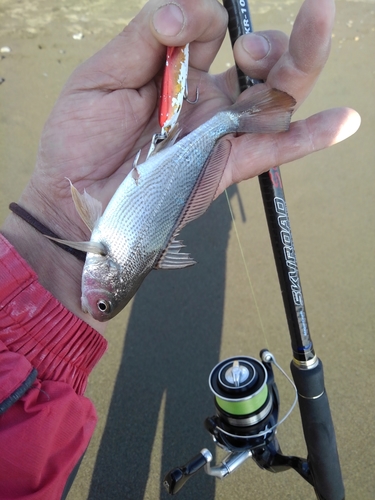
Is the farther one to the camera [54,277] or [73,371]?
[54,277]

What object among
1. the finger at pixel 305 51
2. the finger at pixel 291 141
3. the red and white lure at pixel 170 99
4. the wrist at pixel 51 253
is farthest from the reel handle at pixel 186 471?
the finger at pixel 305 51

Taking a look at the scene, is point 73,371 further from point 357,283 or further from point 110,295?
point 357,283

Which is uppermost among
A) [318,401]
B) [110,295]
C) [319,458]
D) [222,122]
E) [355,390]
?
[222,122]

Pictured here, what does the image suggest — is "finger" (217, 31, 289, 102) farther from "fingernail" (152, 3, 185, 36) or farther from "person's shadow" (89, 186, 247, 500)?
"person's shadow" (89, 186, 247, 500)

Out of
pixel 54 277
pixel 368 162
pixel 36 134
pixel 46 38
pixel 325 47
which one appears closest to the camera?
pixel 325 47

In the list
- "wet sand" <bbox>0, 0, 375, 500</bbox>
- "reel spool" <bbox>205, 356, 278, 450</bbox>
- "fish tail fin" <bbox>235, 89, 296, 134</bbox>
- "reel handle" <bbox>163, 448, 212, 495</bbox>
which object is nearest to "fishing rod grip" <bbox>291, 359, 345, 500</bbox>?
"reel spool" <bbox>205, 356, 278, 450</bbox>

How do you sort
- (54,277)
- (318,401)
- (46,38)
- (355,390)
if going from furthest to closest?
1. (46,38)
2. (355,390)
3. (318,401)
4. (54,277)

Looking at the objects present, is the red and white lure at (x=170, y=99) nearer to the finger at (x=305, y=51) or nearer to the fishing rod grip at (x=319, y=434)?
the finger at (x=305, y=51)

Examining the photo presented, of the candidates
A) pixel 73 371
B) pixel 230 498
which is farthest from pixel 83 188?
pixel 230 498
